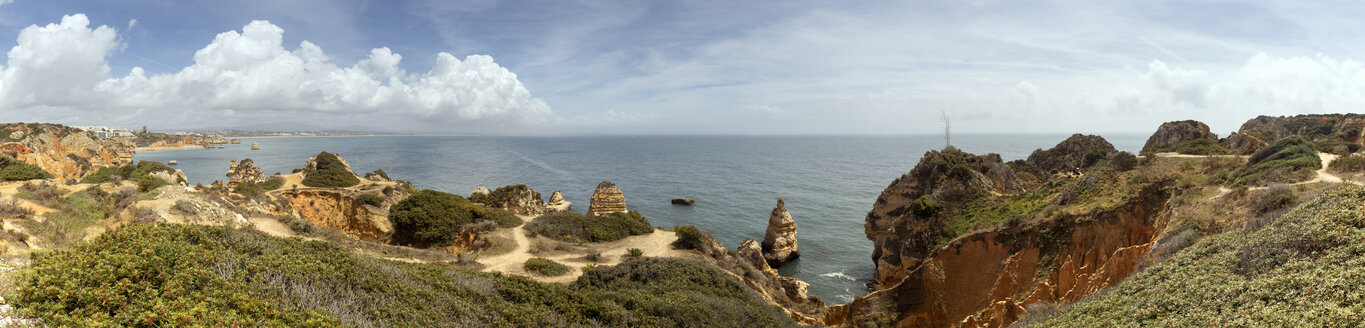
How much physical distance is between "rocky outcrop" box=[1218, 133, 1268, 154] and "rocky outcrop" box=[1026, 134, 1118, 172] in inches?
288

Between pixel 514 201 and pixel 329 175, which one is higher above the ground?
pixel 329 175

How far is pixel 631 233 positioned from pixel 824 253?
17.6m

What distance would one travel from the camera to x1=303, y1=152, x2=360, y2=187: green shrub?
1526 inches

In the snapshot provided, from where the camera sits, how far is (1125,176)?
23.3 m

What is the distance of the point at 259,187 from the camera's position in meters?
36.5

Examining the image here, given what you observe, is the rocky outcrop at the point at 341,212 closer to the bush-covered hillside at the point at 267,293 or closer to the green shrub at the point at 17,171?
the green shrub at the point at 17,171

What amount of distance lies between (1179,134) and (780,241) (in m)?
37.1

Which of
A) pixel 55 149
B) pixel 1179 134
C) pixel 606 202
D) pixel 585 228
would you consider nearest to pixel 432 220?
pixel 585 228

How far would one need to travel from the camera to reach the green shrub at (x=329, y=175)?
127 ft

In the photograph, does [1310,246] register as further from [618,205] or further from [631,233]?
[618,205]

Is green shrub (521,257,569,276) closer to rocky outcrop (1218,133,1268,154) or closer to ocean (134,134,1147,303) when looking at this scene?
ocean (134,134,1147,303)

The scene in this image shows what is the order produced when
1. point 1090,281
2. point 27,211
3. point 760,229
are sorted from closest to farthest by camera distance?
1. point 27,211
2. point 1090,281
3. point 760,229

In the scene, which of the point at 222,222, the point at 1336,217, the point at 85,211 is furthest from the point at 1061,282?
the point at 85,211

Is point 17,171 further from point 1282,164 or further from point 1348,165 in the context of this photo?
point 1348,165
